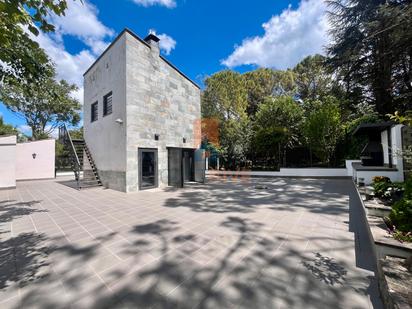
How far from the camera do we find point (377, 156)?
836 cm

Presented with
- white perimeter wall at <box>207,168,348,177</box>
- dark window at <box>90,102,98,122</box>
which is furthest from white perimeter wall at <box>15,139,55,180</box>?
white perimeter wall at <box>207,168,348,177</box>

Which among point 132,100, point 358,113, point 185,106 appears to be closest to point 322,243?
point 132,100

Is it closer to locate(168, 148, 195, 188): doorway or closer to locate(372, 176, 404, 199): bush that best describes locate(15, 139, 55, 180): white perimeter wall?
locate(168, 148, 195, 188): doorway

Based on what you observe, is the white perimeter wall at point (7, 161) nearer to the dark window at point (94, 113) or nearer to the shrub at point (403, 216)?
the dark window at point (94, 113)

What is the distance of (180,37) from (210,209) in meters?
9.49

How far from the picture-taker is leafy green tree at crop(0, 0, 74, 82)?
6.49 feet

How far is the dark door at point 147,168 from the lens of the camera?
314 inches

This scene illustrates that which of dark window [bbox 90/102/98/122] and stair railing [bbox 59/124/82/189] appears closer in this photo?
stair railing [bbox 59/124/82/189]

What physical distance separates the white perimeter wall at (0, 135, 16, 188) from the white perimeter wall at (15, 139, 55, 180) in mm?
3401

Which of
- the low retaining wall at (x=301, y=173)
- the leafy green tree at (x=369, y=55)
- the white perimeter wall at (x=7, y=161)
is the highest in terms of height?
the leafy green tree at (x=369, y=55)

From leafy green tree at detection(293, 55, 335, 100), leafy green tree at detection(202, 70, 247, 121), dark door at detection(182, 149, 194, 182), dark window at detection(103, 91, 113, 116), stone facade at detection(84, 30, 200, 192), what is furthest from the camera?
leafy green tree at detection(293, 55, 335, 100)

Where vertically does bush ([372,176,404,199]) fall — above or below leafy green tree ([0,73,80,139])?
below

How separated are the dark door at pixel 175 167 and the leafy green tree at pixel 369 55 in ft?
32.4

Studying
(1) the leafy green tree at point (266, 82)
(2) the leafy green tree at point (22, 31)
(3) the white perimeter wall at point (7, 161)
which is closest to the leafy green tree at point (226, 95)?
(1) the leafy green tree at point (266, 82)
